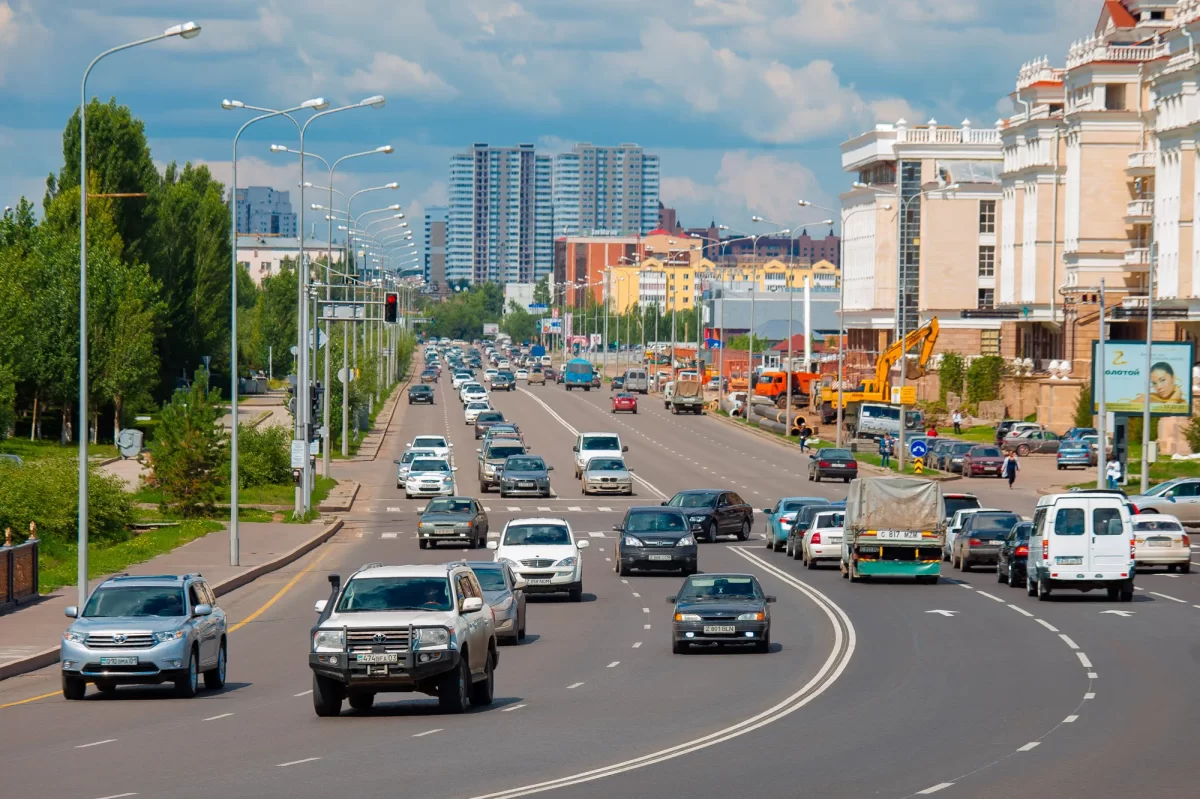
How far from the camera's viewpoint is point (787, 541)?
46000mm

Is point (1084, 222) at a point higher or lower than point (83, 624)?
higher

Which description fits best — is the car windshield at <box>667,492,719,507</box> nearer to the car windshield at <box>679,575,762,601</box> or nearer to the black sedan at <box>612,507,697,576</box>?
the black sedan at <box>612,507,697,576</box>

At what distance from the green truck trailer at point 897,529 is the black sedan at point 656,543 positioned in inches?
145

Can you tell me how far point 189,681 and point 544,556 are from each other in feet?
42.0

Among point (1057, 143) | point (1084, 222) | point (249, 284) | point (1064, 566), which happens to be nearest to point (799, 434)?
point (1084, 222)

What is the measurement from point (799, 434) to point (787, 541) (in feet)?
150

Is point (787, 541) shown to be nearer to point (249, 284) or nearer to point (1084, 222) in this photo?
point (1084, 222)

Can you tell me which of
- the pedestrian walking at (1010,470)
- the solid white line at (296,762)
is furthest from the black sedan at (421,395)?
the solid white line at (296,762)

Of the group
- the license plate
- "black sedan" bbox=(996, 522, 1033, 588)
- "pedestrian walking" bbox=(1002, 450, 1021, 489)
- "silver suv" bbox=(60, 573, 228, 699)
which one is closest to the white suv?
"black sedan" bbox=(996, 522, 1033, 588)

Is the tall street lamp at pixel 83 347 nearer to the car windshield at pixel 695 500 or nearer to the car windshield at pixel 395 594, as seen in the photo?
the car windshield at pixel 395 594

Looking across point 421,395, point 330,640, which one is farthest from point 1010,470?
point 421,395

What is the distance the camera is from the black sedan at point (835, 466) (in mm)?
68562

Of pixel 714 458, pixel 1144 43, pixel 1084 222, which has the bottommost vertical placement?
pixel 714 458

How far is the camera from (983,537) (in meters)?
41.8
